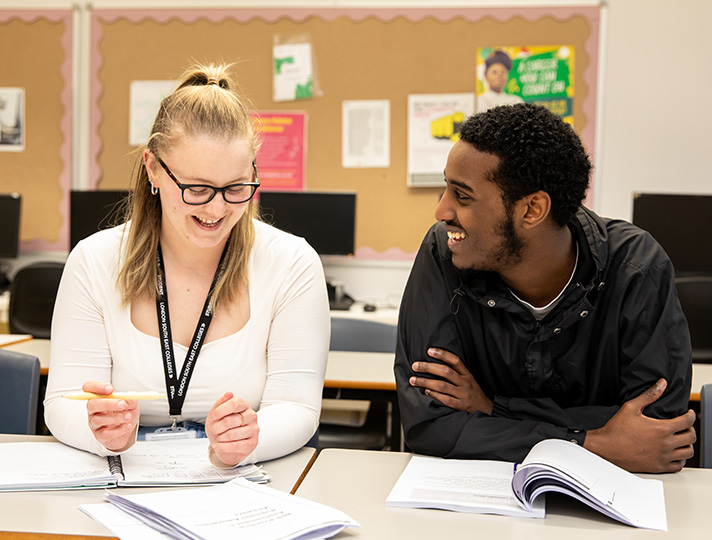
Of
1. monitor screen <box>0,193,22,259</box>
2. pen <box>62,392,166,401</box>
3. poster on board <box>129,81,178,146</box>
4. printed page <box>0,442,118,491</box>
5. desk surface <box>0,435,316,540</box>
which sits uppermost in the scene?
poster on board <box>129,81,178,146</box>

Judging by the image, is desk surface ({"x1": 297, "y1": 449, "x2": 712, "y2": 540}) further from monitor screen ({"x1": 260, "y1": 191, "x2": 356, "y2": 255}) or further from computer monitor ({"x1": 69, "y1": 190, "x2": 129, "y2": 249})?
computer monitor ({"x1": 69, "y1": 190, "x2": 129, "y2": 249})

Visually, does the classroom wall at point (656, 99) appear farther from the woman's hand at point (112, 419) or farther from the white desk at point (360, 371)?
the woman's hand at point (112, 419)

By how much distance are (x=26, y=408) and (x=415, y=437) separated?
0.93m

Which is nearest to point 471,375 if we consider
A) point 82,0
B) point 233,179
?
point 233,179

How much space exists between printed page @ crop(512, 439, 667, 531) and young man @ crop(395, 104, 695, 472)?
148 mm

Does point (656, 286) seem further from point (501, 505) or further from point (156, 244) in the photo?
point (156, 244)

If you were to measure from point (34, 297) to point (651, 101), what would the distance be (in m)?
3.31

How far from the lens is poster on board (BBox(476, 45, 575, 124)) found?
4.16 m

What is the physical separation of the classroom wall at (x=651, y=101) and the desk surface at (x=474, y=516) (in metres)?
3.04

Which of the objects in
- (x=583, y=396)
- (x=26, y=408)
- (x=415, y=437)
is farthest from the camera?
(x=26, y=408)

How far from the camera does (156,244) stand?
66.7 inches

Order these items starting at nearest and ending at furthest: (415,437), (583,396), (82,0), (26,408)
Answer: (415,437) < (583,396) < (26,408) < (82,0)

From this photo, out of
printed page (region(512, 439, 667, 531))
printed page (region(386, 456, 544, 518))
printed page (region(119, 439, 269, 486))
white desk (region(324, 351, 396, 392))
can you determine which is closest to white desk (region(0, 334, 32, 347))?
white desk (region(324, 351, 396, 392))

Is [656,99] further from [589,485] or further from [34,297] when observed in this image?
[589,485]
